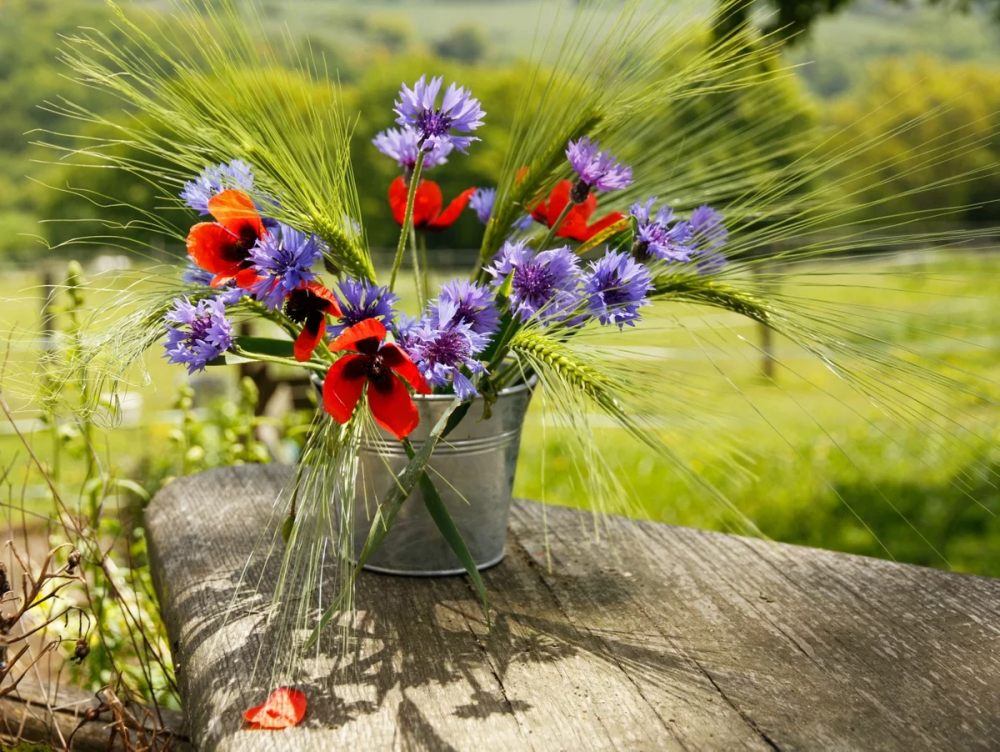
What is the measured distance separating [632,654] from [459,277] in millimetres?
494

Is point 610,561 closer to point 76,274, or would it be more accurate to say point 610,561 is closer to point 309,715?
point 309,715

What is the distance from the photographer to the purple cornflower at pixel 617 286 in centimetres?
104

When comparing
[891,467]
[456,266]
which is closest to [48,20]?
[456,266]

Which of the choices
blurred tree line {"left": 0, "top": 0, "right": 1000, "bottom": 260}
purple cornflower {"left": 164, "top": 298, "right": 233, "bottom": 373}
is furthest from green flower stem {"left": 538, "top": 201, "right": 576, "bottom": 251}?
blurred tree line {"left": 0, "top": 0, "right": 1000, "bottom": 260}

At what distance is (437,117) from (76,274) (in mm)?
739

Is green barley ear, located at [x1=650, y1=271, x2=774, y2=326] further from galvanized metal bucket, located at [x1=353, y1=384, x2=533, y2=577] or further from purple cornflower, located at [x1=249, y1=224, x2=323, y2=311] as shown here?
purple cornflower, located at [x1=249, y1=224, x2=323, y2=311]

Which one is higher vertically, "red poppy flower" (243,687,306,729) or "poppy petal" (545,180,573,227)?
"poppy petal" (545,180,573,227)

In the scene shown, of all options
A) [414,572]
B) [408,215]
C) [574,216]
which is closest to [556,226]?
[574,216]

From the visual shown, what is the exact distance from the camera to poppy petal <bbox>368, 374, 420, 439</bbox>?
3.28 feet

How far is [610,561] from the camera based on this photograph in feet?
4.40

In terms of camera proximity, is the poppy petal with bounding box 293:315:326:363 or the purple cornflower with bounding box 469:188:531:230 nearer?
the poppy petal with bounding box 293:315:326:363

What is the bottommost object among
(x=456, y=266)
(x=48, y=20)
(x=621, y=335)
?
(x=456, y=266)

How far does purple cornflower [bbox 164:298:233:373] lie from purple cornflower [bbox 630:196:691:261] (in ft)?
1.75

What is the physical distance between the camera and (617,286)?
104cm
